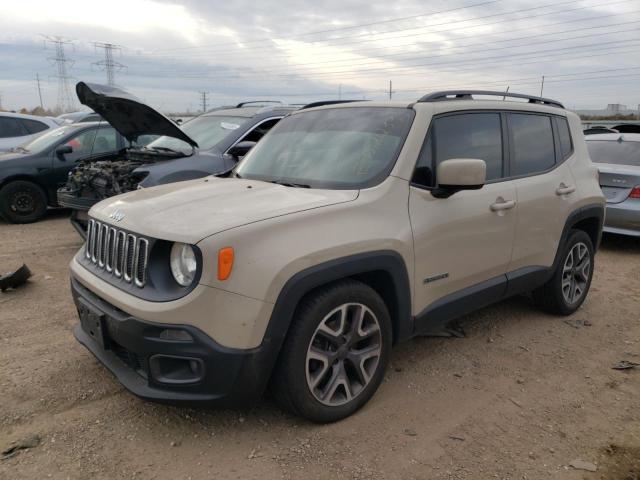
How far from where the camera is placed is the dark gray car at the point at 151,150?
5832 mm

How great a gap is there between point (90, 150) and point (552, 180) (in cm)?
721

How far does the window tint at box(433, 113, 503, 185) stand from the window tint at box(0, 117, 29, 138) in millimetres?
9880

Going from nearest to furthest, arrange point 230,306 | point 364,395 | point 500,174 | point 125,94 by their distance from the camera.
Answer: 1. point 230,306
2. point 364,395
3. point 500,174
4. point 125,94

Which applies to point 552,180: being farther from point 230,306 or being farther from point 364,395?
point 230,306

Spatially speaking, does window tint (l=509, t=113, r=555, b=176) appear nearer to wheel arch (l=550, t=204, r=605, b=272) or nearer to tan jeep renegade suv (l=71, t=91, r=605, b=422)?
tan jeep renegade suv (l=71, t=91, r=605, b=422)

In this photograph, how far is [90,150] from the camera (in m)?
8.66

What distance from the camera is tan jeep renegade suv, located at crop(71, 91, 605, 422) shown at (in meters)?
2.57

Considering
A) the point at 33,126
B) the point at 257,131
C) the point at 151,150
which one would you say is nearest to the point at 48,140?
the point at 33,126

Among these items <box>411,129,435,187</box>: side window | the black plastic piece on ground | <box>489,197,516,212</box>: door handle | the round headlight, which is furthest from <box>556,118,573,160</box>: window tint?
the black plastic piece on ground

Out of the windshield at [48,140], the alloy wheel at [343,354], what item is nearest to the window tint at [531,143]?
the alloy wheel at [343,354]

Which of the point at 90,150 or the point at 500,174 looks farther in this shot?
the point at 90,150

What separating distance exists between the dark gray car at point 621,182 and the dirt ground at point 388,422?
3.34 metres

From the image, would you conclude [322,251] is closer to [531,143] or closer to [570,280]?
[531,143]

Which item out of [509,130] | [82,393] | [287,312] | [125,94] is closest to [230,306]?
[287,312]
